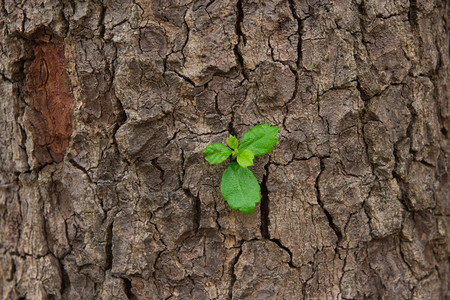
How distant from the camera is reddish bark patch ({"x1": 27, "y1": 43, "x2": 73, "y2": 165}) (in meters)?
1.70

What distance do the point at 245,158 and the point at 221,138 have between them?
0.17 metres

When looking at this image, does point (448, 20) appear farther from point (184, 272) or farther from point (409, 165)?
point (184, 272)

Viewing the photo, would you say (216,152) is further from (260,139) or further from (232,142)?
(260,139)

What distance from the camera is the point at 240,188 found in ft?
4.95

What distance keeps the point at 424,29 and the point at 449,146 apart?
2.05 ft

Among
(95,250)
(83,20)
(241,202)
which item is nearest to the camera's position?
(241,202)

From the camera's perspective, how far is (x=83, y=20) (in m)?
1.59

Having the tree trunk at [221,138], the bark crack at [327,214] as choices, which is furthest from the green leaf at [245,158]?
the bark crack at [327,214]

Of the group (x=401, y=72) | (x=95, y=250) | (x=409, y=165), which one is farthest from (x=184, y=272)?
(x=401, y=72)

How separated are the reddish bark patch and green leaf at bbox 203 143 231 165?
26.3 inches

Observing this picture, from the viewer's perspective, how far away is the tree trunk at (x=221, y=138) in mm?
1557

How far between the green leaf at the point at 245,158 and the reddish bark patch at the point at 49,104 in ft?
2.62

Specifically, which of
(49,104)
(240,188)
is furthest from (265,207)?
(49,104)

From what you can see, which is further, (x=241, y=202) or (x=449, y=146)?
(x=449, y=146)
